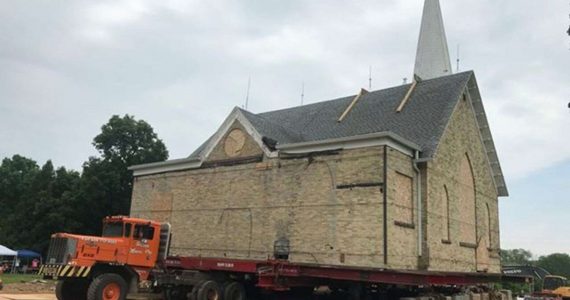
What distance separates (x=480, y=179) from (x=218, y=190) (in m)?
14.0

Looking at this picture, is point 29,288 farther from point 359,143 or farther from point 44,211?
point 44,211

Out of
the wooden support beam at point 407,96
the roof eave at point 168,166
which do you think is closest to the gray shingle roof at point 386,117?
the wooden support beam at point 407,96

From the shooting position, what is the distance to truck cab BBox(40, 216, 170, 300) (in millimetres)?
17344

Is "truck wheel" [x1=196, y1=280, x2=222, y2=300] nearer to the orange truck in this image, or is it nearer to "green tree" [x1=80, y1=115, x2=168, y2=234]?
the orange truck

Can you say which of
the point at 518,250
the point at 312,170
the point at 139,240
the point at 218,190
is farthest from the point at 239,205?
the point at 518,250

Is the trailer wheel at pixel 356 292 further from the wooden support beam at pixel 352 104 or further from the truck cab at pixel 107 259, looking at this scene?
the wooden support beam at pixel 352 104

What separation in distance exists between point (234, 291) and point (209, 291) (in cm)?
85

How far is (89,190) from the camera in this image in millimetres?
44062

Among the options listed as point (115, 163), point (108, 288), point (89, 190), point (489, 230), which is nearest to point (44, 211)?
point (89, 190)

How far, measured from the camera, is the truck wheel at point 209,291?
55.7 feet

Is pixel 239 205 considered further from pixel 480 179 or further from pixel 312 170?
pixel 480 179

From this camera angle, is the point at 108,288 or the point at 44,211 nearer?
the point at 108,288

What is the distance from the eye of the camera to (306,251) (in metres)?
22.1

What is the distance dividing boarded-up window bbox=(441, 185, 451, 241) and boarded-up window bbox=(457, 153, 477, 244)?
1.50 m
